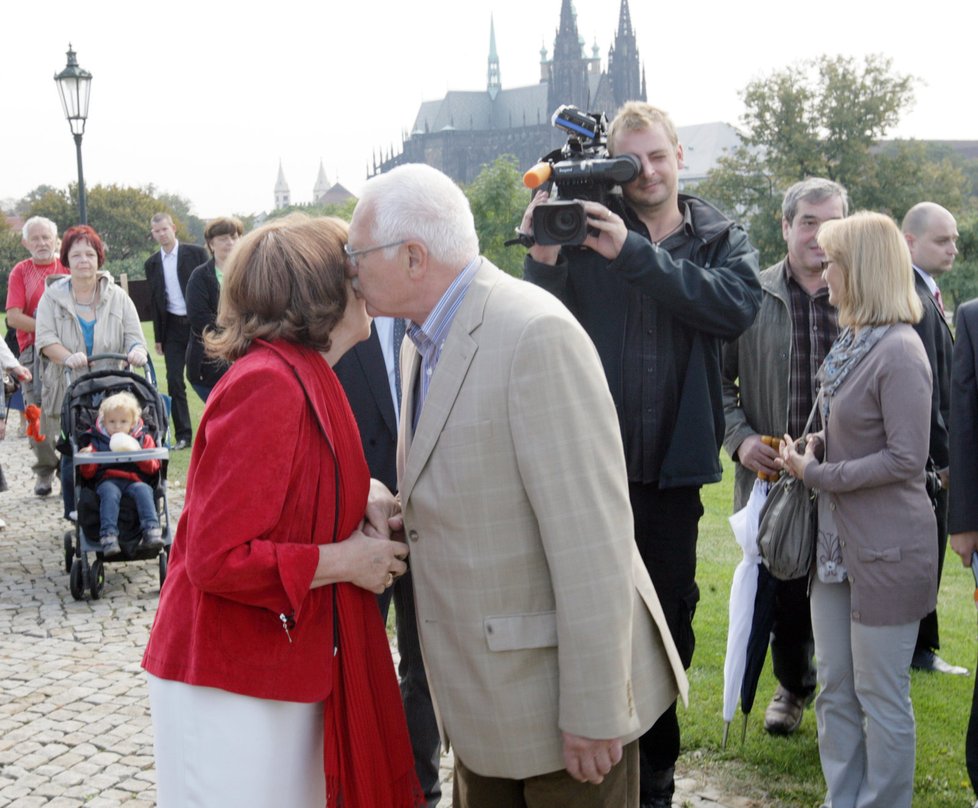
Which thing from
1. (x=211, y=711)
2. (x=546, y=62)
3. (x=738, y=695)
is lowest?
(x=738, y=695)

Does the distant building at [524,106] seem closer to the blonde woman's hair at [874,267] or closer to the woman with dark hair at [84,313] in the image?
the woman with dark hair at [84,313]

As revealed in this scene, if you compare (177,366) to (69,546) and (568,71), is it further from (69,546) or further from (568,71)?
(568,71)

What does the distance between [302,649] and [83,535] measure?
A: 530 centimetres

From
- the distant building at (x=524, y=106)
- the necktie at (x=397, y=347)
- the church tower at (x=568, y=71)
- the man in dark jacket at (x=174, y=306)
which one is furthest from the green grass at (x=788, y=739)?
the church tower at (x=568, y=71)

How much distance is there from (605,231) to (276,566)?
1650 millimetres

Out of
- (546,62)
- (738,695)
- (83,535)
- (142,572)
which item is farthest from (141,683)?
(546,62)

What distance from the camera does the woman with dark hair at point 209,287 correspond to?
9047 mm

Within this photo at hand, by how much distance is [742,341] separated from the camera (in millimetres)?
5027

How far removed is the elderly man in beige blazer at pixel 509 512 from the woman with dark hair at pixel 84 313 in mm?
6628

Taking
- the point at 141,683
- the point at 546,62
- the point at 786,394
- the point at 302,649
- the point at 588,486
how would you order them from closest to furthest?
the point at 588,486, the point at 302,649, the point at 786,394, the point at 141,683, the point at 546,62

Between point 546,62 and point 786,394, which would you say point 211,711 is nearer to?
point 786,394

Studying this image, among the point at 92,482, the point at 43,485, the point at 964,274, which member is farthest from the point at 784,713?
the point at 964,274

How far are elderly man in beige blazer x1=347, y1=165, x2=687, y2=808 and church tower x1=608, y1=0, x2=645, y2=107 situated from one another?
12752 cm

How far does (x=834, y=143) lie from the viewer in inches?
2221
